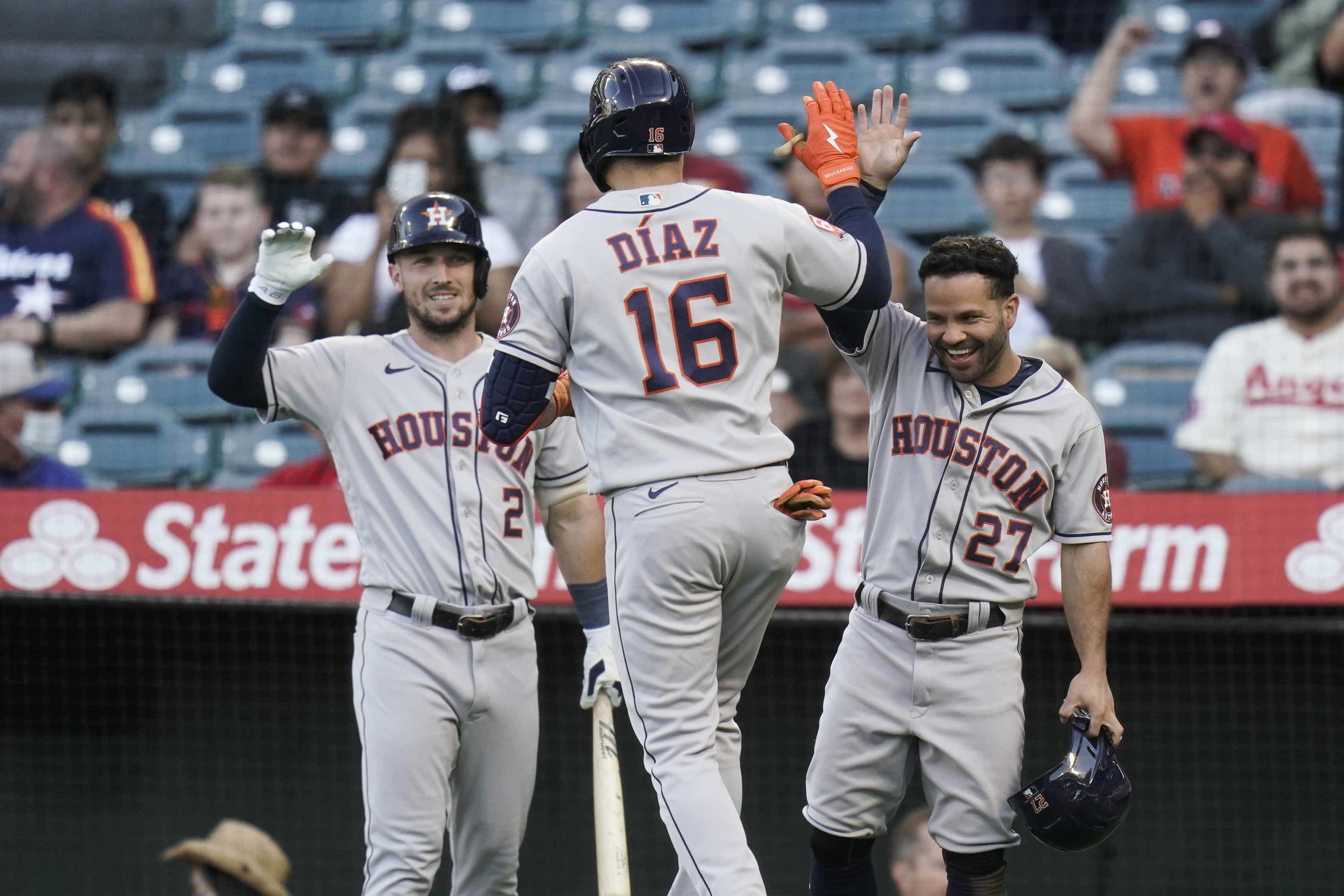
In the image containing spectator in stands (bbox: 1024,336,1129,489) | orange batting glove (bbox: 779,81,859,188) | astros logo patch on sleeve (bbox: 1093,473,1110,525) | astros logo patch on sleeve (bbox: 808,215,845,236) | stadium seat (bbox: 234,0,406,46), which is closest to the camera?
astros logo patch on sleeve (bbox: 808,215,845,236)

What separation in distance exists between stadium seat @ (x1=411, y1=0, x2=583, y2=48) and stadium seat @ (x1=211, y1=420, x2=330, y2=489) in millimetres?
2993

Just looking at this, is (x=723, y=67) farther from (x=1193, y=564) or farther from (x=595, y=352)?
(x=595, y=352)

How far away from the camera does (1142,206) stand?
6.64 meters

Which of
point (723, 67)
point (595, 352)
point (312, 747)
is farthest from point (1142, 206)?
point (595, 352)

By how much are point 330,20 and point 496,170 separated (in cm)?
220

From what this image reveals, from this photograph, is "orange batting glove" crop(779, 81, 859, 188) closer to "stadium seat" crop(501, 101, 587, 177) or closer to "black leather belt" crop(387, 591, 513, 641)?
"black leather belt" crop(387, 591, 513, 641)

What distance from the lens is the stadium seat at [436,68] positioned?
7.71 m

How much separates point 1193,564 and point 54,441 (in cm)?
409

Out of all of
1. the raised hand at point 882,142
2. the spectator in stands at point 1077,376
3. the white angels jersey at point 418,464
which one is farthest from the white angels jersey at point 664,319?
the spectator in stands at point 1077,376

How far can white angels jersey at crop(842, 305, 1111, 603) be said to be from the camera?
3088 mm

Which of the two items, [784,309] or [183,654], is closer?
[183,654]

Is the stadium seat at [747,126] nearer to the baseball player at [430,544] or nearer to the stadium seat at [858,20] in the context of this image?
the stadium seat at [858,20]

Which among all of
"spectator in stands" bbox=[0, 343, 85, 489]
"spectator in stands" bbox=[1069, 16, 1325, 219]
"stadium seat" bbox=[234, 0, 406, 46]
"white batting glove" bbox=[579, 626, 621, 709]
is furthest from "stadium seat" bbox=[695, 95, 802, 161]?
"white batting glove" bbox=[579, 626, 621, 709]

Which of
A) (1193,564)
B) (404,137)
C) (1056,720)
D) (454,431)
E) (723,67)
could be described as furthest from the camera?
(723,67)
